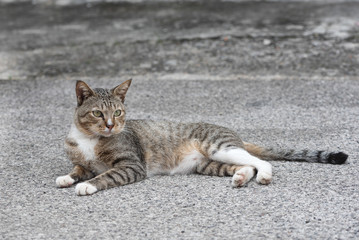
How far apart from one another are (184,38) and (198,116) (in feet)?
10.4

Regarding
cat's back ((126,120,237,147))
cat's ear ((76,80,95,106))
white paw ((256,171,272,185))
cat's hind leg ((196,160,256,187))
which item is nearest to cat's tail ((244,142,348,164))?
cat's back ((126,120,237,147))

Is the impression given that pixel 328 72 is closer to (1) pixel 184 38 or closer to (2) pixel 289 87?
(2) pixel 289 87

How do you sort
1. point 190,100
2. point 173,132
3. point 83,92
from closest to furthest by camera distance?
point 83,92
point 173,132
point 190,100

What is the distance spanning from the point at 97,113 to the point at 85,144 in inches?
12.8

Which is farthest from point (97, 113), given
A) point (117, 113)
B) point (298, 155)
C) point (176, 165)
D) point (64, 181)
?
point (298, 155)

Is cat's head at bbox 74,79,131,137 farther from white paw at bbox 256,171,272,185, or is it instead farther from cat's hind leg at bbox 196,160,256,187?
white paw at bbox 256,171,272,185

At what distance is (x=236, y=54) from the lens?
369 inches

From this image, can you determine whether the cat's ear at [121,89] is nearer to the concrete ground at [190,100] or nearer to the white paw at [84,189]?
the concrete ground at [190,100]

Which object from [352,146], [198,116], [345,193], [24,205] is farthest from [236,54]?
[24,205]

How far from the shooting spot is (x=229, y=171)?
16.6ft

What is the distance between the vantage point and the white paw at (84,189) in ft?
15.1

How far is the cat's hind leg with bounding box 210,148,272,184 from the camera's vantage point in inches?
188

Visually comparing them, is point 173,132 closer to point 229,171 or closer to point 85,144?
point 229,171

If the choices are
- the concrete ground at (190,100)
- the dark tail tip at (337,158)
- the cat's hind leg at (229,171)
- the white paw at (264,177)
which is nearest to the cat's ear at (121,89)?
the concrete ground at (190,100)
